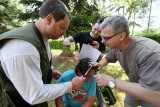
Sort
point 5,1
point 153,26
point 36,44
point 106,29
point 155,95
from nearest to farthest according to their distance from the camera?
point 36,44
point 155,95
point 106,29
point 5,1
point 153,26

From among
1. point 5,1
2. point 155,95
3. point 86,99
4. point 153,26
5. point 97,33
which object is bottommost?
point 153,26

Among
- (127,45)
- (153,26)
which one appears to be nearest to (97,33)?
(127,45)

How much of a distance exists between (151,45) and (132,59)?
29 centimetres

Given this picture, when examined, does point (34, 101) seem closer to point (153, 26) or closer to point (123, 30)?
point (123, 30)

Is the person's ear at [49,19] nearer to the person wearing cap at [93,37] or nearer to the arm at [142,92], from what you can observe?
the arm at [142,92]

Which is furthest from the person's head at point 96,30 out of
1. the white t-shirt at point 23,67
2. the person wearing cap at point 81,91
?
the white t-shirt at point 23,67

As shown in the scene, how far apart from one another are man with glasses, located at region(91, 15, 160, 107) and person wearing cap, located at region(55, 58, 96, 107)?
0.67 ft

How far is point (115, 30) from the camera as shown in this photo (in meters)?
1.43

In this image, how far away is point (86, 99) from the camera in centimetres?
206

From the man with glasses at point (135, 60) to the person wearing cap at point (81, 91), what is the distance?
205 millimetres

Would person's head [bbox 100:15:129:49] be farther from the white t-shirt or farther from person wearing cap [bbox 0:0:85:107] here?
the white t-shirt

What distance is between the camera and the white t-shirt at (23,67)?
0.87 meters

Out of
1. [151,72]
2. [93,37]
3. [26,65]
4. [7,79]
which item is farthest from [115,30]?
[93,37]

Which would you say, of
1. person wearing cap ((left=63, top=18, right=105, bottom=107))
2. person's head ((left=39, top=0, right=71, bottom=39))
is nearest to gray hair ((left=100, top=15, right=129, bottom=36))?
person's head ((left=39, top=0, right=71, bottom=39))
